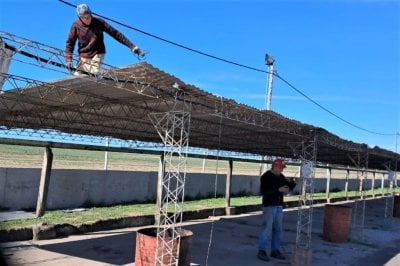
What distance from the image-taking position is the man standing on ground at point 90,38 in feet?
23.7

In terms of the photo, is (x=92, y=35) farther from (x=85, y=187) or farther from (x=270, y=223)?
(x=85, y=187)

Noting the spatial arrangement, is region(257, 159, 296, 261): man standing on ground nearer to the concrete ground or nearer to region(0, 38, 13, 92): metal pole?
the concrete ground

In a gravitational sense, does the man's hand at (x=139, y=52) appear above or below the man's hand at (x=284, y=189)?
above

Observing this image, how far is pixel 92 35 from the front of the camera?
7.57 m

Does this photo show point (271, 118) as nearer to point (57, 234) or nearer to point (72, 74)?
point (72, 74)

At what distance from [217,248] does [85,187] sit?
703 centimetres

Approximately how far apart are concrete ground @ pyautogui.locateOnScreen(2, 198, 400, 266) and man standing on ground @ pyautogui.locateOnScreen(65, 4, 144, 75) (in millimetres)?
3312

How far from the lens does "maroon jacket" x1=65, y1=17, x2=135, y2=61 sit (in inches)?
294

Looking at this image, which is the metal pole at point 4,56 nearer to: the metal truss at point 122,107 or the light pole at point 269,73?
the metal truss at point 122,107

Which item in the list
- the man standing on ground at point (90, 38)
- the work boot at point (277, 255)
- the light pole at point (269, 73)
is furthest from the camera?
the light pole at point (269, 73)

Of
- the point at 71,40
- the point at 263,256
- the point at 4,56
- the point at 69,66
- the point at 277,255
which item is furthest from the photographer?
the point at 277,255

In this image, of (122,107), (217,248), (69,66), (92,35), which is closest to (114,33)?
(92,35)

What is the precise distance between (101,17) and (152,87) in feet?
4.33

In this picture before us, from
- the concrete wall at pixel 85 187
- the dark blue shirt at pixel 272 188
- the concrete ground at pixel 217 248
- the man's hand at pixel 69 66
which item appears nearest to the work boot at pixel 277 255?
the concrete ground at pixel 217 248
